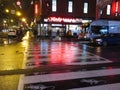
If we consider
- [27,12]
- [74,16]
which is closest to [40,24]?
[74,16]

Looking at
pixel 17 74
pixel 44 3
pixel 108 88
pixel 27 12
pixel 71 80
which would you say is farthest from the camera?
pixel 27 12

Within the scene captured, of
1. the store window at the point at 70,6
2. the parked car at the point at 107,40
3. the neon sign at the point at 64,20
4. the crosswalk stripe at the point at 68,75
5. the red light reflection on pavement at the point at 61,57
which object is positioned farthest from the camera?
the store window at the point at 70,6

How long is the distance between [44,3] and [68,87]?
1795 inches

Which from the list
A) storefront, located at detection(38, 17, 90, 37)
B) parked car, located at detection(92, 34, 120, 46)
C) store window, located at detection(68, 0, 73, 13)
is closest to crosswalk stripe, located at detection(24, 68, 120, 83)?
parked car, located at detection(92, 34, 120, 46)

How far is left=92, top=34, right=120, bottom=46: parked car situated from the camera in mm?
30875

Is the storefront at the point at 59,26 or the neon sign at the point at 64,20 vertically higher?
the neon sign at the point at 64,20

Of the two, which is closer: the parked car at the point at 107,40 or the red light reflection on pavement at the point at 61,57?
the red light reflection on pavement at the point at 61,57

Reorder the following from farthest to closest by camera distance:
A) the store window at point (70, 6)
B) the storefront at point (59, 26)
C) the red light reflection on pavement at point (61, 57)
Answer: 1. the store window at point (70, 6)
2. the storefront at point (59, 26)
3. the red light reflection on pavement at point (61, 57)

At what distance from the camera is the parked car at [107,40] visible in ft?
101

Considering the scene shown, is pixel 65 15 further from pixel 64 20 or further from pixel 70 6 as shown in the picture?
pixel 70 6

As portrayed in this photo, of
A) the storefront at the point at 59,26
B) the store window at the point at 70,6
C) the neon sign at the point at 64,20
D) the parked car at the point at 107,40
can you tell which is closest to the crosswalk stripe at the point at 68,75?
the parked car at the point at 107,40

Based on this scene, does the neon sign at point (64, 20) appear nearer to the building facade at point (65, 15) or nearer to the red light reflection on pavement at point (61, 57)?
the building facade at point (65, 15)

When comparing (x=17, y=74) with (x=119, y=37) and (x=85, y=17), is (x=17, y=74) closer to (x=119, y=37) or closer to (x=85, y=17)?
(x=119, y=37)

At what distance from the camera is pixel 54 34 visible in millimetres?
53844
